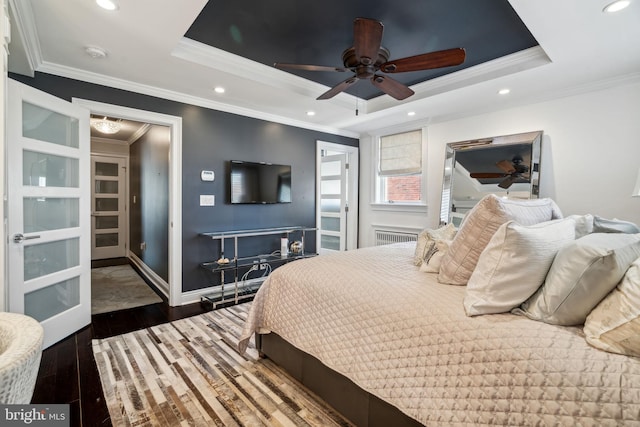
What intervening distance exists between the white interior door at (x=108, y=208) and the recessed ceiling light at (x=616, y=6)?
7.24m

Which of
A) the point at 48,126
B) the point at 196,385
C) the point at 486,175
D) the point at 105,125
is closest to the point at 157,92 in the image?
the point at 48,126

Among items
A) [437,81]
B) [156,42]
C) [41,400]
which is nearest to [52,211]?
[41,400]

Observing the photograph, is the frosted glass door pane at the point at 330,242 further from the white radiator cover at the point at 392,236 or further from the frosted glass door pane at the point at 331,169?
the frosted glass door pane at the point at 331,169

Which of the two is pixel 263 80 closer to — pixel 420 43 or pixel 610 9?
pixel 420 43

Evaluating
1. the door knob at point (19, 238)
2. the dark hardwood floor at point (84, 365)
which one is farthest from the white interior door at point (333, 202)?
the door knob at point (19, 238)

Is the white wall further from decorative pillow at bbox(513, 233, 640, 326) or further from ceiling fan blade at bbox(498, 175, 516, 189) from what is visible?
decorative pillow at bbox(513, 233, 640, 326)

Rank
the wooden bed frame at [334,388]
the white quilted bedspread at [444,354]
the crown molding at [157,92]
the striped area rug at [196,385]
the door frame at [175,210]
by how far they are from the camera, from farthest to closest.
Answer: the door frame at [175,210]
the crown molding at [157,92]
the striped area rug at [196,385]
the wooden bed frame at [334,388]
the white quilted bedspread at [444,354]

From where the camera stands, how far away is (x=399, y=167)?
15.8 feet

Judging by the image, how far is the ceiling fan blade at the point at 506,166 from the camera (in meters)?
3.59

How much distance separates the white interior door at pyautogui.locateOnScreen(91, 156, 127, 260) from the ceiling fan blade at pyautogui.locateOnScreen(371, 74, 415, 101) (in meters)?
5.75

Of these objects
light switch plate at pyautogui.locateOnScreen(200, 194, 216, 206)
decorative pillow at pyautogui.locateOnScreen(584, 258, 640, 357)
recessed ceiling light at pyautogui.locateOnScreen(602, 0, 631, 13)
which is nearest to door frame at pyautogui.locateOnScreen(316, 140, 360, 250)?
light switch plate at pyautogui.locateOnScreen(200, 194, 216, 206)

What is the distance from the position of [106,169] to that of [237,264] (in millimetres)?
4375

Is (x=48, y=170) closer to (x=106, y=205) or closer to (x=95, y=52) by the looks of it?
(x=95, y=52)

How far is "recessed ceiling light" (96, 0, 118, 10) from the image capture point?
1.85 m
